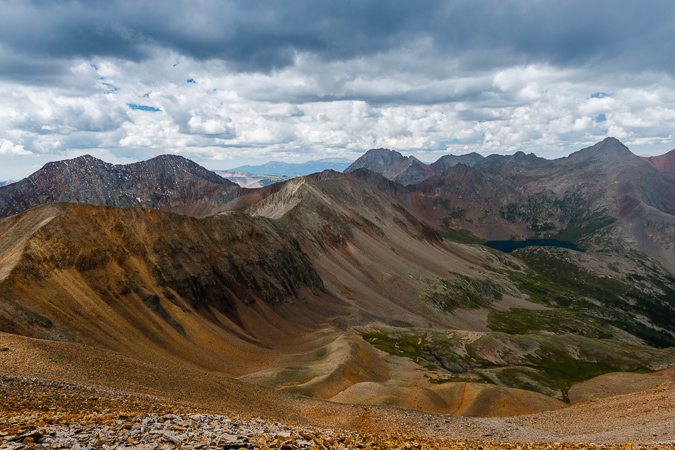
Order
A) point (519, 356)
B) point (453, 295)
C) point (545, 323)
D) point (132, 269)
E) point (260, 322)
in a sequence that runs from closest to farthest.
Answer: point (132, 269), point (260, 322), point (519, 356), point (545, 323), point (453, 295)

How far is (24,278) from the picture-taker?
60.8 meters

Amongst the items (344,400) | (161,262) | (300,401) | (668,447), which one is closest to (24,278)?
(161,262)

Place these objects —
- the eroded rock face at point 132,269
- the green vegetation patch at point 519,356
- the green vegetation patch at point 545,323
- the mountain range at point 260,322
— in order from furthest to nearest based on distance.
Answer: the green vegetation patch at point 545,323, the green vegetation patch at point 519,356, the eroded rock face at point 132,269, the mountain range at point 260,322

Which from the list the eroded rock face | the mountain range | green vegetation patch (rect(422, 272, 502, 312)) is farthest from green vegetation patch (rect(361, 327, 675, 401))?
green vegetation patch (rect(422, 272, 502, 312))

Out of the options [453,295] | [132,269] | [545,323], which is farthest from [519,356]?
[132,269]

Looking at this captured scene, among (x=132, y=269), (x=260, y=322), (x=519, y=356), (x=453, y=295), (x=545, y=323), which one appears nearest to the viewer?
(x=132, y=269)

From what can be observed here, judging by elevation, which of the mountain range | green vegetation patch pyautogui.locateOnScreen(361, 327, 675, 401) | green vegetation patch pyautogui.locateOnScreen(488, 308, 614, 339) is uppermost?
the mountain range

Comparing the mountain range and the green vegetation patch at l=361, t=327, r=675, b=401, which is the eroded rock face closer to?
the mountain range

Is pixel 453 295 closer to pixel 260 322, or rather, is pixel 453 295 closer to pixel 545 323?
pixel 545 323

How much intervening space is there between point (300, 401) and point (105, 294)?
1978 inches

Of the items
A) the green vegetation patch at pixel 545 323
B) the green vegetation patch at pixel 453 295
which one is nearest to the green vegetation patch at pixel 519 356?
the green vegetation patch at pixel 545 323

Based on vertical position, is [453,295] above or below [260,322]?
below

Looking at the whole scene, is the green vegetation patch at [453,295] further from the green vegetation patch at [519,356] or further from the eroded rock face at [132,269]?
the eroded rock face at [132,269]

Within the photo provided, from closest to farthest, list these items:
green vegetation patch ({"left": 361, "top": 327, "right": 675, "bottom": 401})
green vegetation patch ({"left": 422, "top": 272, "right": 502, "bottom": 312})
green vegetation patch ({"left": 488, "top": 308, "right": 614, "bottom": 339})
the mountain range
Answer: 1. the mountain range
2. green vegetation patch ({"left": 361, "top": 327, "right": 675, "bottom": 401})
3. green vegetation patch ({"left": 488, "top": 308, "right": 614, "bottom": 339})
4. green vegetation patch ({"left": 422, "top": 272, "right": 502, "bottom": 312})
